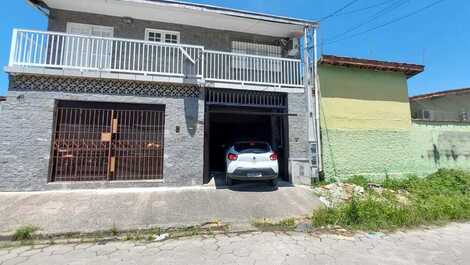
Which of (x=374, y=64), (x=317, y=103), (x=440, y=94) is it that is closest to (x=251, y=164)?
(x=317, y=103)

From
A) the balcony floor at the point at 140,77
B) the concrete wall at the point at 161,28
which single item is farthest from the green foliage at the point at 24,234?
the concrete wall at the point at 161,28

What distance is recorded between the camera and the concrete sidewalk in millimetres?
5414

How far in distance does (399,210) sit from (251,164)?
4156mm

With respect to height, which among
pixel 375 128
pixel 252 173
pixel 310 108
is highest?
pixel 310 108

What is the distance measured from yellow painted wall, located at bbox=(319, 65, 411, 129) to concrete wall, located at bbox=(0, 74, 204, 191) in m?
5.33

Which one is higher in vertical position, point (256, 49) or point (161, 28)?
point (161, 28)

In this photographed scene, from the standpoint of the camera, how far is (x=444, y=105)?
12.9m

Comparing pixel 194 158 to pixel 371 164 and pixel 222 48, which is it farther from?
pixel 371 164

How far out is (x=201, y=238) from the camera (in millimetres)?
4969

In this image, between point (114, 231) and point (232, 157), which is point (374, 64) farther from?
point (114, 231)

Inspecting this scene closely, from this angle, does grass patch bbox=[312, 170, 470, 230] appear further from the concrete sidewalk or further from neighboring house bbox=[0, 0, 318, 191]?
neighboring house bbox=[0, 0, 318, 191]

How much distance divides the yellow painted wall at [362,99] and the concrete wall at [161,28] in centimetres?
341

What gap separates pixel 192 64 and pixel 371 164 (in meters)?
8.31

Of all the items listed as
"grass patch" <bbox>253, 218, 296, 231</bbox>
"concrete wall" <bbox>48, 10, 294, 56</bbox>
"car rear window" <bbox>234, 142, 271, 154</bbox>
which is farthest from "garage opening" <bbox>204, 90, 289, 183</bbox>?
"grass patch" <bbox>253, 218, 296, 231</bbox>
